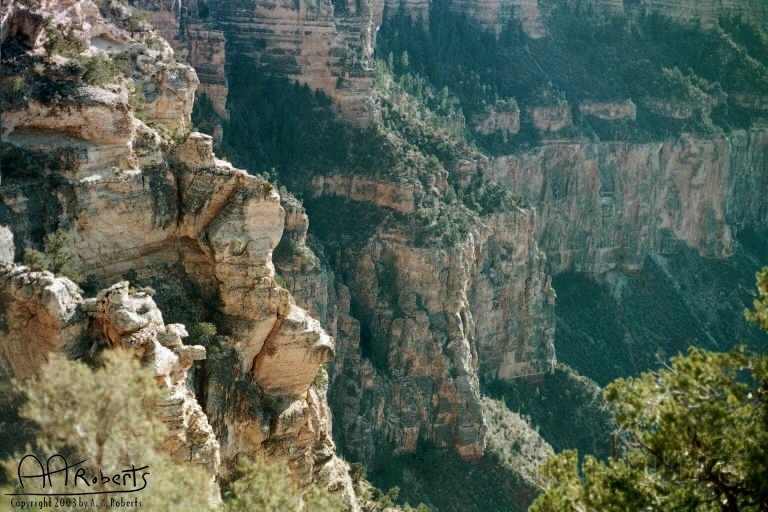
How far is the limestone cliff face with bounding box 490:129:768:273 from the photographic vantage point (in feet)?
294

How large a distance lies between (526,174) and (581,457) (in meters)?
Result: 25.2

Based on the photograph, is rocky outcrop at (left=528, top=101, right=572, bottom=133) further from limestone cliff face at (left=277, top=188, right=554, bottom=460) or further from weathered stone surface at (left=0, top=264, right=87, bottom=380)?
weathered stone surface at (left=0, top=264, right=87, bottom=380)

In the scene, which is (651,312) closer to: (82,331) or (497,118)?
(497,118)

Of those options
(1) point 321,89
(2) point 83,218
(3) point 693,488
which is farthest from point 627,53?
(3) point 693,488

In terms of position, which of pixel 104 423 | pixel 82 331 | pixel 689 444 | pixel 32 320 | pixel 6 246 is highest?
pixel 6 246

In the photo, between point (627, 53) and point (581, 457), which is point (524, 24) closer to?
point (627, 53)

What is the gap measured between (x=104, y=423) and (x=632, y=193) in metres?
77.9

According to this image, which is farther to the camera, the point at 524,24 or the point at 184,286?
the point at 524,24

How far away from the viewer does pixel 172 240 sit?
31.4 metres

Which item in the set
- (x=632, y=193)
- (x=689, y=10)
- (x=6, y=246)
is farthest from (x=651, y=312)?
(x=6, y=246)

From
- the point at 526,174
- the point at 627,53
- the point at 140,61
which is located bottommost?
the point at 526,174

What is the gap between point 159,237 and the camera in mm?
30828

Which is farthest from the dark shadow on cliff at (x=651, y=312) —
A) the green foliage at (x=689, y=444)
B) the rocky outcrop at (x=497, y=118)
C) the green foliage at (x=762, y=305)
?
the green foliage at (x=762, y=305)

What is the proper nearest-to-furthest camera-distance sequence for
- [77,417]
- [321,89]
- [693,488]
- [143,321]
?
[693,488], [77,417], [143,321], [321,89]
